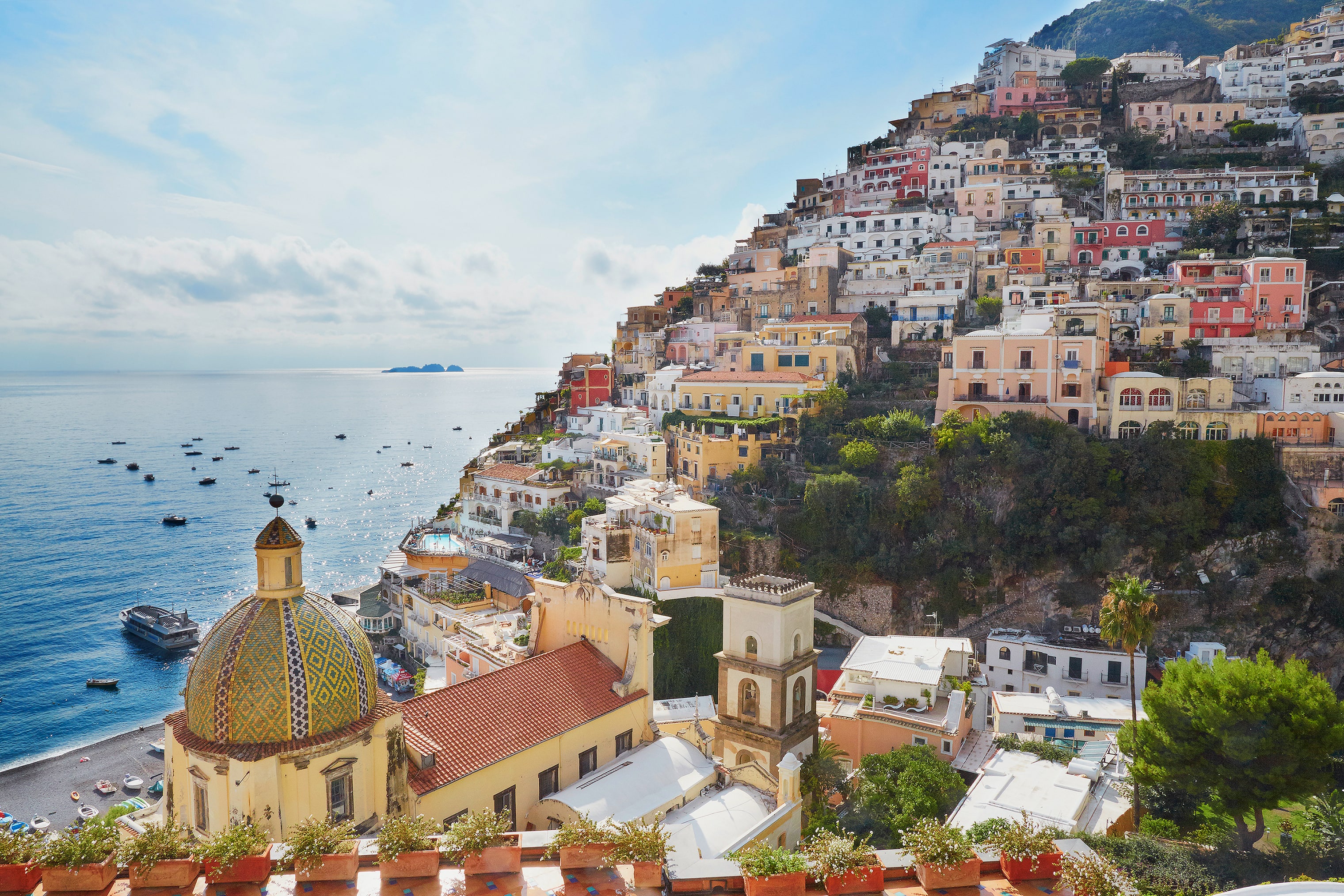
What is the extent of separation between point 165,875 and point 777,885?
7352 millimetres

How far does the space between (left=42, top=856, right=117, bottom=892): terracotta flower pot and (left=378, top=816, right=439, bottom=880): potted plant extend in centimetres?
307

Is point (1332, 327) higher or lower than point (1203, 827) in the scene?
higher

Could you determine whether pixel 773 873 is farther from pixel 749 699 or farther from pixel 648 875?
pixel 749 699

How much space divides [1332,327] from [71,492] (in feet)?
393

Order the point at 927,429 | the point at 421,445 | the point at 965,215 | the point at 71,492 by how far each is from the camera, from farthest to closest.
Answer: the point at 421,445 → the point at 71,492 → the point at 965,215 → the point at 927,429

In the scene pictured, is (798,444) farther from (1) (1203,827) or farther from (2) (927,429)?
(1) (1203,827)

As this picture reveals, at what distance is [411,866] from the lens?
9734mm

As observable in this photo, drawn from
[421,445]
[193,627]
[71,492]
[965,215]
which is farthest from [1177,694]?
[421,445]

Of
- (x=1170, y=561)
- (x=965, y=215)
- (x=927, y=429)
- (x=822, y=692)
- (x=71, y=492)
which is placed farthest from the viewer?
(x=71, y=492)

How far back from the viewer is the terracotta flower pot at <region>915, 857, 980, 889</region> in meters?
9.52

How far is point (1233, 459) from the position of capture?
127ft

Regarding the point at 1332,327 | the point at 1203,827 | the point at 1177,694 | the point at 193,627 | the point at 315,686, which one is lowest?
the point at 193,627

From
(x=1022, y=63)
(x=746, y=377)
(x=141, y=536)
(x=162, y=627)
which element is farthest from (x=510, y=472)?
(x=1022, y=63)

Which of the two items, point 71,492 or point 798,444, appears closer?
point 798,444
